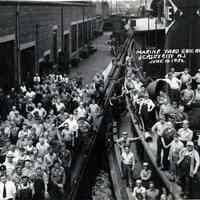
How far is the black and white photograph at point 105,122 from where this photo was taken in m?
10.9

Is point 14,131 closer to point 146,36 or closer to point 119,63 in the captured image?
point 146,36

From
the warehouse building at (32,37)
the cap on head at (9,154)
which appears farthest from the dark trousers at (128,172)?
the warehouse building at (32,37)

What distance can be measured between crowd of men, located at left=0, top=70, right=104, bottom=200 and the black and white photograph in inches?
0.9

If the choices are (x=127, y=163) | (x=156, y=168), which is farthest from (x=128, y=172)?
(x=156, y=168)

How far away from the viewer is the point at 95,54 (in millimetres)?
46219

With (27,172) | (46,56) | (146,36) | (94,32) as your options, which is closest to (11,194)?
(27,172)

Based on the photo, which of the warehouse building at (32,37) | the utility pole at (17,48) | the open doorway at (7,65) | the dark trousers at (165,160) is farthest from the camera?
the utility pole at (17,48)

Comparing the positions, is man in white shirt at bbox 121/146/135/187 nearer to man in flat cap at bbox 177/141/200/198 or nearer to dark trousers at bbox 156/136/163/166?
dark trousers at bbox 156/136/163/166

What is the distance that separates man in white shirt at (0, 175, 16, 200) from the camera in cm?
1021

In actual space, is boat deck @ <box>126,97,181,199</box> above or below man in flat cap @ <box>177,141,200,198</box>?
below

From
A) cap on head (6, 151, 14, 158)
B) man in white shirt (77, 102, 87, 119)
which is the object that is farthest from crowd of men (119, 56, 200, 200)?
cap on head (6, 151, 14, 158)

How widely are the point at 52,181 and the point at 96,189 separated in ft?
13.5

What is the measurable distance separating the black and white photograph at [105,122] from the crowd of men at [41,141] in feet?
0.08

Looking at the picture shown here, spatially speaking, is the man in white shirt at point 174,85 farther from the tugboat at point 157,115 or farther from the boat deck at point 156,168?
the boat deck at point 156,168
